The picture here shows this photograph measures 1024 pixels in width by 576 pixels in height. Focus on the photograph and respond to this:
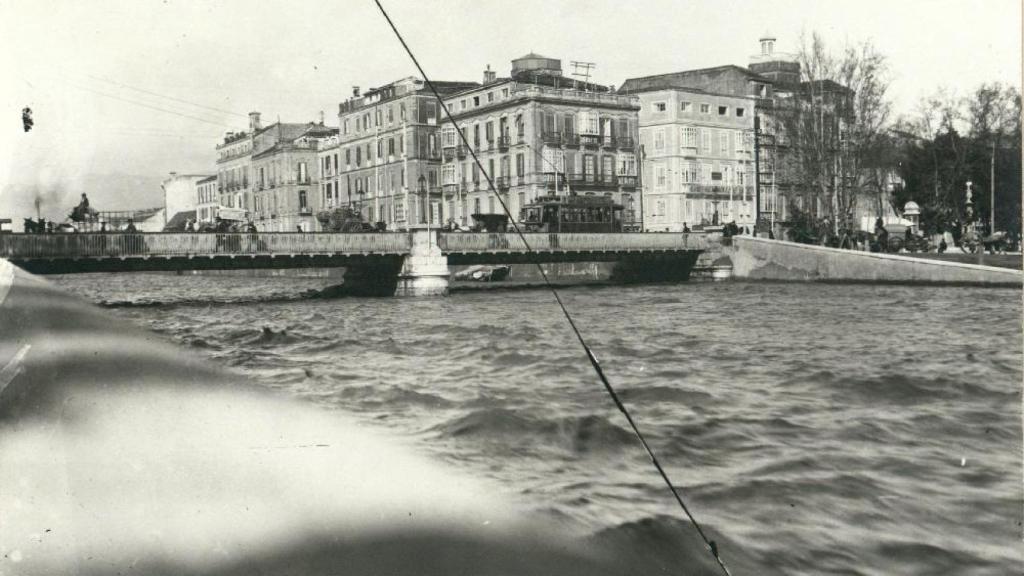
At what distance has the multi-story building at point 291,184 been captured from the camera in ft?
164

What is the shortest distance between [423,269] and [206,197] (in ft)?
60.9

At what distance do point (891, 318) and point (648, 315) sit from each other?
432cm

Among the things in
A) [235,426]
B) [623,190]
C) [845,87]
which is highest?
[845,87]

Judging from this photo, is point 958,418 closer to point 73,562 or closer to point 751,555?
point 751,555

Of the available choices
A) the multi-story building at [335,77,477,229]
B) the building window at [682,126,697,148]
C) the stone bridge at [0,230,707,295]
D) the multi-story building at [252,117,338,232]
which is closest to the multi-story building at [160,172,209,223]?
the multi-story building at [252,117,338,232]

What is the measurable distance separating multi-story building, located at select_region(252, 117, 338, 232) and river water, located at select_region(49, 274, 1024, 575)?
1410 inches

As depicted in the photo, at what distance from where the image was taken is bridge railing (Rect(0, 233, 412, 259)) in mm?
23656

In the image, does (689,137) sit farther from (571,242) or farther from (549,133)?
(571,242)

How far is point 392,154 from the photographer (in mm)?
54906

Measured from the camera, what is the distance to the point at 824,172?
39.4 metres

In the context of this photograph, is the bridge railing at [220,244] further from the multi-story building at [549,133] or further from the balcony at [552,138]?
the balcony at [552,138]

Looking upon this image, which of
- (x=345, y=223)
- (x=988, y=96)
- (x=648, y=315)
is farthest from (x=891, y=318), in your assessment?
(x=345, y=223)

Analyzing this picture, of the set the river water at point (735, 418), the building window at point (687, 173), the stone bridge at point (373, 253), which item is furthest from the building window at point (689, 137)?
the river water at point (735, 418)

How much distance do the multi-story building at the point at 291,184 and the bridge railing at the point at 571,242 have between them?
671 inches
